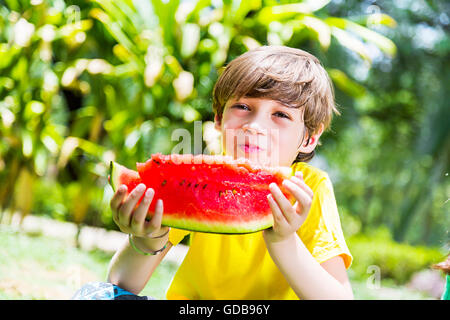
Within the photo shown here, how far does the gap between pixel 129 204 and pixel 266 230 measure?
0.87ft

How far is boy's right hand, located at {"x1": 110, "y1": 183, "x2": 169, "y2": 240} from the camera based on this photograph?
870mm

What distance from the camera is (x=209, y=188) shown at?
1.06 m

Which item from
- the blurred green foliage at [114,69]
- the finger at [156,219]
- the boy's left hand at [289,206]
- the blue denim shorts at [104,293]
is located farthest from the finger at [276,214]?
the blurred green foliage at [114,69]

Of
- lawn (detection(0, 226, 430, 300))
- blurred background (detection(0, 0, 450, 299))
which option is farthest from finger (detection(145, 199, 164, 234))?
blurred background (detection(0, 0, 450, 299))

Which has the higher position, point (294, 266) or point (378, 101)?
point (294, 266)

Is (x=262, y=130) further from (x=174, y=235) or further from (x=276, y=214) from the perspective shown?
(x=174, y=235)

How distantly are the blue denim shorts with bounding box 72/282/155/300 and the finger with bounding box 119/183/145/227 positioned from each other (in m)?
0.25

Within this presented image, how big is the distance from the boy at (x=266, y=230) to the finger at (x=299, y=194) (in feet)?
0.35

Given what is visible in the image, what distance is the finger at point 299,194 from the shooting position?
2.81 feet

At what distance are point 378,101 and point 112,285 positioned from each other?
9.17 m

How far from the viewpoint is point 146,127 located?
144 inches

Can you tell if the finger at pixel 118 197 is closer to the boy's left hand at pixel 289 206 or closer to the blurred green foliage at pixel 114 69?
the boy's left hand at pixel 289 206
